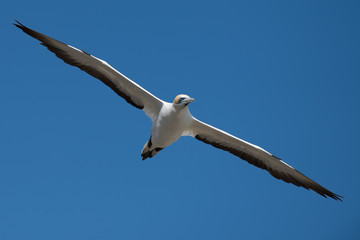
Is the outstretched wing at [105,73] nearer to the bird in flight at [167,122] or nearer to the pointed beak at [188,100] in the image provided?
the bird in flight at [167,122]

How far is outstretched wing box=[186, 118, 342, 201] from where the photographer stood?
1259cm

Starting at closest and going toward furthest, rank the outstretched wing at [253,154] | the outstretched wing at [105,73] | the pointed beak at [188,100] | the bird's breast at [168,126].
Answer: the pointed beak at [188,100]
the outstretched wing at [105,73]
the bird's breast at [168,126]
the outstretched wing at [253,154]

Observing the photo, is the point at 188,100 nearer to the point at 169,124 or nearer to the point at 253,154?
the point at 169,124

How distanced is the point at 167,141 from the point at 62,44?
3.66 meters

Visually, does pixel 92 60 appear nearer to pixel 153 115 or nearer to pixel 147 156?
pixel 153 115

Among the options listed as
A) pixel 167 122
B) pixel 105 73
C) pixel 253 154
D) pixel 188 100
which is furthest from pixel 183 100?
pixel 253 154

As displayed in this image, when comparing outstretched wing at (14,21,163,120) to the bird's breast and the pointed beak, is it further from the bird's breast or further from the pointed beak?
the pointed beak

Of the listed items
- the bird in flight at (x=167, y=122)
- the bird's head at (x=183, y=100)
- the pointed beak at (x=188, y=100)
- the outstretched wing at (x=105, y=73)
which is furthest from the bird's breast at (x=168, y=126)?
the outstretched wing at (x=105, y=73)

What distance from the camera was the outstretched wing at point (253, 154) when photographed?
496 inches

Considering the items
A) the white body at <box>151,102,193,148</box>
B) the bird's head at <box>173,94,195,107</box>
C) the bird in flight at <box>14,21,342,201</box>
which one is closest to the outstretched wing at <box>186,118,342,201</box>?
the bird in flight at <box>14,21,342,201</box>

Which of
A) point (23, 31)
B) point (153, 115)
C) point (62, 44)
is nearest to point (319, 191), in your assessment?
point (153, 115)

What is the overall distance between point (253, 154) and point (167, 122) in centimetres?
286

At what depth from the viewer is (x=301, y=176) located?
12.8 meters

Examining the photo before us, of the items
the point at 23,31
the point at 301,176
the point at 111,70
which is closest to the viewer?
the point at 23,31
